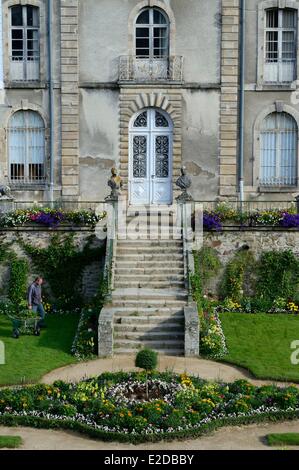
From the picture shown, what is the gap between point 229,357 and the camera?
1766 centimetres

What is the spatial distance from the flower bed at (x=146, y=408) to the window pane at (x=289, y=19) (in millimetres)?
13859

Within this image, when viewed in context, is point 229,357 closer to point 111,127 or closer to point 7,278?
point 7,278

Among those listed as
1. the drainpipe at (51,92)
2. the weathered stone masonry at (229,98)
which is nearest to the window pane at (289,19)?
the weathered stone masonry at (229,98)

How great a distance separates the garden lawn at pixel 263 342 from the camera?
54.7 feet

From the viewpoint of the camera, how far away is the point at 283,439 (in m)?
13.0

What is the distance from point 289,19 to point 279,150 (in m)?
4.21

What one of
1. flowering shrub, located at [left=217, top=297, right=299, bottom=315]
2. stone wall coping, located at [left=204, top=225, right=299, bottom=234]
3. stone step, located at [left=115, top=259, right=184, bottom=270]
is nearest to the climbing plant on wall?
stone step, located at [left=115, top=259, right=184, bottom=270]

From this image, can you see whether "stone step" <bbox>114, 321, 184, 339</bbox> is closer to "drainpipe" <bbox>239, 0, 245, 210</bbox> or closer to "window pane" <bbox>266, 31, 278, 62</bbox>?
"drainpipe" <bbox>239, 0, 245, 210</bbox>

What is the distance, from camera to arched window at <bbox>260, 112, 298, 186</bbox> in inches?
986

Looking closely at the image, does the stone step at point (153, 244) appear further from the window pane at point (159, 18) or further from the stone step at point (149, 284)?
the window pane at point (159, 18)

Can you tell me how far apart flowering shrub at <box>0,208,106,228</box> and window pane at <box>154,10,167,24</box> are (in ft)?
22.8

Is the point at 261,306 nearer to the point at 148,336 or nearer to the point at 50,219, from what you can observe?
the point at 148,336

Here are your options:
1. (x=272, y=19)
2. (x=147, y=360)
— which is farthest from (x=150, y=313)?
(x=272, y=19)

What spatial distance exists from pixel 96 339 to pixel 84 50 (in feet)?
34.6
